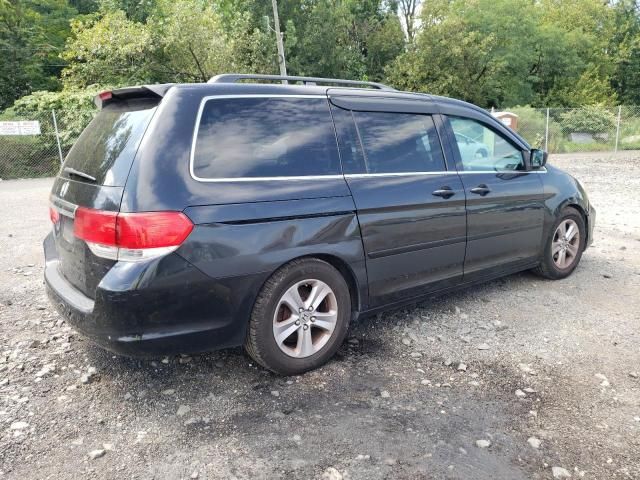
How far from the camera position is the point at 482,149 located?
436 cm

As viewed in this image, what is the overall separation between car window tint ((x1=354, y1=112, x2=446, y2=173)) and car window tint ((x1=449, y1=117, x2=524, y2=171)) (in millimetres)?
298

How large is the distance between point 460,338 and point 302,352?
1.30m

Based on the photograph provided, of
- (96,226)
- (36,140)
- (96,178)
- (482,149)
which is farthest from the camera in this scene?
(36,140)

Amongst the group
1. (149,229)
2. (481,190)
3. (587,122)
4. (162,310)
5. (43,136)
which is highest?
(149,229)

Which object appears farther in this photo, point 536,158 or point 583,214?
point 583,214

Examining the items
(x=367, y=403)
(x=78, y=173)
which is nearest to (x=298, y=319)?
(x=367, y=403)

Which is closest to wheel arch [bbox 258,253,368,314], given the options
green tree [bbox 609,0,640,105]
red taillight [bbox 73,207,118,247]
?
red taillight [bbox 73,207,118,247]

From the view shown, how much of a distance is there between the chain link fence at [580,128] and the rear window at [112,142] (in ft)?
77.1

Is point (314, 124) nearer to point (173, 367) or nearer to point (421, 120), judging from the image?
point (421, 120)

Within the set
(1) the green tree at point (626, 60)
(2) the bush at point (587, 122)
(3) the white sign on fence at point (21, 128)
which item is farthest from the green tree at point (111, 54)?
(1) the green tree at point (626, 60)

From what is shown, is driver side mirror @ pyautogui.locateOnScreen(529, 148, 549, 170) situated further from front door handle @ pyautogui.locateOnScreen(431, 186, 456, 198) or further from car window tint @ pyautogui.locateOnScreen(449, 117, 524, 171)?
front door handle @ pyautogui.locateOnScreen(431, 186, 456, 198)

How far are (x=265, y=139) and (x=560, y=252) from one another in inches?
134

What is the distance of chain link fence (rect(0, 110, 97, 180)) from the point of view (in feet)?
53.1

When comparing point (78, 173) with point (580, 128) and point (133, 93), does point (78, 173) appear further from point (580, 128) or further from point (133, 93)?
point (580, 128)
